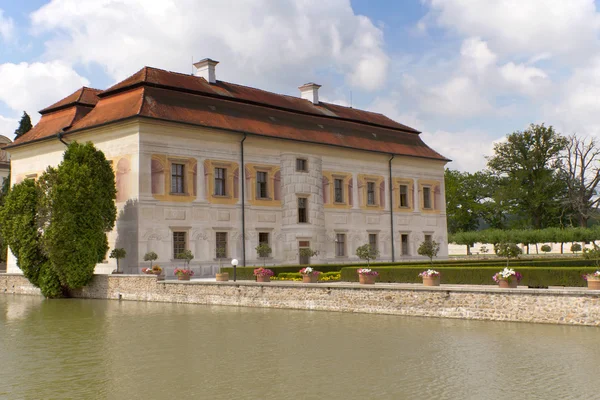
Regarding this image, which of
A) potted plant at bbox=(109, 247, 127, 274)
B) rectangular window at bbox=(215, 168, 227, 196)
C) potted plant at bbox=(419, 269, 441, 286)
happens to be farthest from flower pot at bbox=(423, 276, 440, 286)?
rectangular window at bbox=(215, 168, 227, 196)

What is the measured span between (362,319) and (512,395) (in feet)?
28.4

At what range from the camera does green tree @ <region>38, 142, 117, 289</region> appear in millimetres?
26094

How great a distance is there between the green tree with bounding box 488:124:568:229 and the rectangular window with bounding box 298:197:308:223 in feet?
131

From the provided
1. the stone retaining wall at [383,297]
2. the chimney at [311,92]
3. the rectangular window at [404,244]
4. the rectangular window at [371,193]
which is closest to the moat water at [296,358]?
the stone retaining wall at [383,297]

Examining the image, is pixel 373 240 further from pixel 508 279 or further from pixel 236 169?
pixel 508 279

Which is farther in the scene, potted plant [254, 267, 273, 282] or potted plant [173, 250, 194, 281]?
potted plant [173, 250, 194, 281]

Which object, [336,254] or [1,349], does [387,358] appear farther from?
[336,254]

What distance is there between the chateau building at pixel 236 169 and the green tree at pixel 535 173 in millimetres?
29906

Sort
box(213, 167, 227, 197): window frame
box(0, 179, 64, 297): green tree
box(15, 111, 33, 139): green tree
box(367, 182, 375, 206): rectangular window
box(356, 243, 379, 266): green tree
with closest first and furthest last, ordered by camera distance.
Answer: box(0, 179, 64, 297): green tree, box(356, 243, 379, 266): green tree, box(213, 167, 227, 197): window frame, box(367, 182, 375, 206): rectangular window, box(15, 111, 33, 139): green tree

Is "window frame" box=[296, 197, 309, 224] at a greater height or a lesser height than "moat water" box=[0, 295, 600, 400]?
greater

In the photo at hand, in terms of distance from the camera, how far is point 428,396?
9.22 meters

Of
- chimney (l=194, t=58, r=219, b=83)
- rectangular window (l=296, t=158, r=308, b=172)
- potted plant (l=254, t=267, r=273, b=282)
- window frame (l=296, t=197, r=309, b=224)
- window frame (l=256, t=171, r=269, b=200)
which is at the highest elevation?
chimney (l=194, t=58, r=219, b=83)

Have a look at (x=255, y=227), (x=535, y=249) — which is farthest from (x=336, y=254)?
(x=535, y=249)

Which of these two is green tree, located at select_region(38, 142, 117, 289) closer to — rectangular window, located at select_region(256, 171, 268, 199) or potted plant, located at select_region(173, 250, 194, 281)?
potted plant, located at select_region(173, 250, 194, 281)
